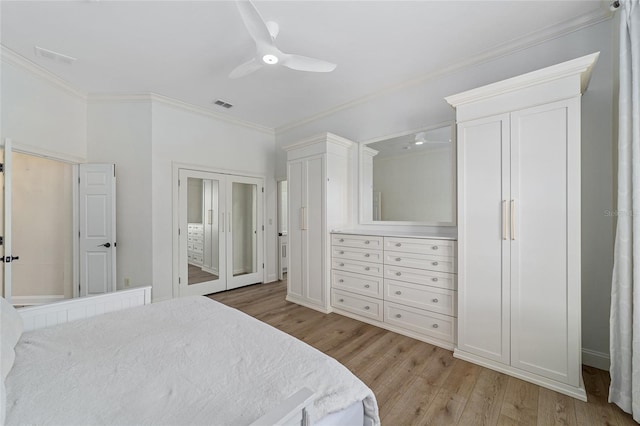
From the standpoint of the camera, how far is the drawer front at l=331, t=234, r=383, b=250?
2.92m

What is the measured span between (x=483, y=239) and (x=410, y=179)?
4.03 feet

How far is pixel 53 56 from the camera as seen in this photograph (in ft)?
8.59

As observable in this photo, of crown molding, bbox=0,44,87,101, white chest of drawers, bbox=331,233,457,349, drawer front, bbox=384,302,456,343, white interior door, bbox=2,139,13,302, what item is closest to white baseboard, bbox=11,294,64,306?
white interior door, bbox=2,139,13,302

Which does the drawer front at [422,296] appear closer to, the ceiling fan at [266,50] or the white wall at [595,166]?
the white wall at [595,166]

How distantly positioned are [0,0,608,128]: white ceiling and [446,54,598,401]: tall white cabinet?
2.26 ft

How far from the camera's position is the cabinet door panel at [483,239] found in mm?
2033

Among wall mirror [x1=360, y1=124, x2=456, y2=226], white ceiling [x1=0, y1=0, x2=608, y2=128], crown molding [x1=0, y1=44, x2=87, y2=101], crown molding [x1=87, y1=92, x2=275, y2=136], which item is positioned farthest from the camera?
crown molding [x1=87, y1=92, x2=275, y2=136]

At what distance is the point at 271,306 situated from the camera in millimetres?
3533

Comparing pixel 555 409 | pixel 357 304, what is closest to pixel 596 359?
pixel 555 409

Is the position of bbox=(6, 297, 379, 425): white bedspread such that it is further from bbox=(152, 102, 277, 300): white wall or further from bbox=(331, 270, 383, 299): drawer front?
bbox=(152, 102, 277, 300): white wall

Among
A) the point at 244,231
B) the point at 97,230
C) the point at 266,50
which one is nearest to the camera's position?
the point at 266,50

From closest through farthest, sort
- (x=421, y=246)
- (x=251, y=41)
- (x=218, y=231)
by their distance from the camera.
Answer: (x=251, y=41)
(x=421, y=246)
(x=218, y=231)

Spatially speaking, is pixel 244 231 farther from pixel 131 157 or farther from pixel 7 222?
pixel 7 222

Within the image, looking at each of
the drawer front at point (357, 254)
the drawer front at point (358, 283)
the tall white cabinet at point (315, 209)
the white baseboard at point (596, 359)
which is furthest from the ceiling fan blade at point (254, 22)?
the white baseboard at point (596, 359)
